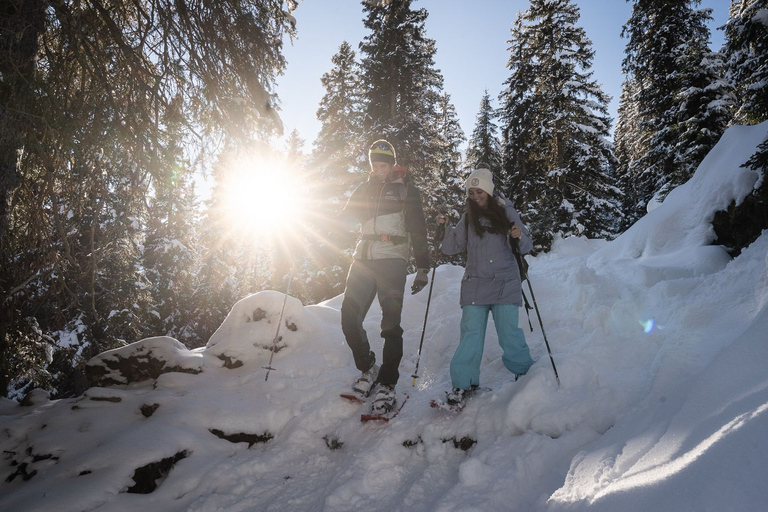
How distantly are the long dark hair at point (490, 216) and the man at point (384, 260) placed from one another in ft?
1.93

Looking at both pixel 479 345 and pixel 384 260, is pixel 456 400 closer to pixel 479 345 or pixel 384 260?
pixel 479 345

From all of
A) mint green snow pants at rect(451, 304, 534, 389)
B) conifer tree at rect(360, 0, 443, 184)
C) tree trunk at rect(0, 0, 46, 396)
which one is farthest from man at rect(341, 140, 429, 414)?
conifer tree at rect(360, 0, 443, 184)

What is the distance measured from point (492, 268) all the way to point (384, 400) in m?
1.82

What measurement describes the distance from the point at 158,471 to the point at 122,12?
4.96 metres

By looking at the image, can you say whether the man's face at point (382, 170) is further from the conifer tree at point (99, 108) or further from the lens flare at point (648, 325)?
the lens flare at point (648, 325)

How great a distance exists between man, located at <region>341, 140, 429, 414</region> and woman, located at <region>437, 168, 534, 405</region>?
0.49 m

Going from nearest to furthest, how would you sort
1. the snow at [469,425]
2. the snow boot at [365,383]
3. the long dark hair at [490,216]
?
the snow at [469,425] < the long dark hair at [490,216] < the snow boot at [365,383]

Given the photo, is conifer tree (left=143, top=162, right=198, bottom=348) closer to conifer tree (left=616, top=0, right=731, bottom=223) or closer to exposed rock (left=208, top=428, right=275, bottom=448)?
exposed rock (left=208, top=428, right=275, bottom=448)

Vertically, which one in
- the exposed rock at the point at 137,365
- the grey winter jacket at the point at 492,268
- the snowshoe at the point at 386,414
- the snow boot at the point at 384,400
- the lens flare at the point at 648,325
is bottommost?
the lens flare at the point at 648,325

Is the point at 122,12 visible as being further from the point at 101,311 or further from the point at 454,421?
the point at 101,311

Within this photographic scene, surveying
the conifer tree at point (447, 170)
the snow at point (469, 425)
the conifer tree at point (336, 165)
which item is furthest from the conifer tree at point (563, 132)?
the snow at point (469, 425)

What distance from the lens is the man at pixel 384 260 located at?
4.11m

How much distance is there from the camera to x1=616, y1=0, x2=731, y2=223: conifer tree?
605 inches

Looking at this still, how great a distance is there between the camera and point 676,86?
17.3 metres
